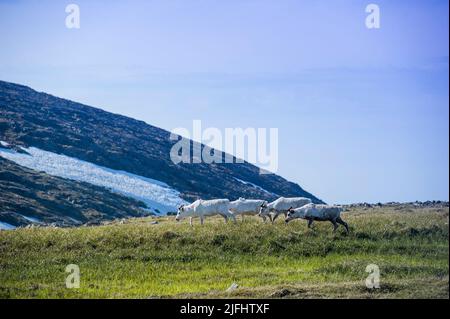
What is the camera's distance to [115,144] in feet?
432

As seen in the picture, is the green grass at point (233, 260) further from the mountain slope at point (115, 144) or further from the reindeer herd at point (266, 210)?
the mountain slope at point (115, 144)

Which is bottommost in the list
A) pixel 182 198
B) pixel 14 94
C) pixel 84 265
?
pixel 182 198

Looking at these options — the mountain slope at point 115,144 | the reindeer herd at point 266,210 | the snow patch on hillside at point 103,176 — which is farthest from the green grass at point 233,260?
the mountain slope at point 115,144

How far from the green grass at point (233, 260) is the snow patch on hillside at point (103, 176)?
61130 millimetres

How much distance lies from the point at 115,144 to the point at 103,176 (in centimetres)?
2978

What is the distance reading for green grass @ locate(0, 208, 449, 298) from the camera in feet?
62.7

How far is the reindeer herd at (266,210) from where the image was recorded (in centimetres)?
2964

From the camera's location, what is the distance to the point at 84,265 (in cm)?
2427

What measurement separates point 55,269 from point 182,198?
75.6 metres

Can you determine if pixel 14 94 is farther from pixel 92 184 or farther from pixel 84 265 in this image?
pixel 84 265

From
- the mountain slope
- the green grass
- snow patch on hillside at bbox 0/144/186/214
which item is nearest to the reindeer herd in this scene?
the green grass

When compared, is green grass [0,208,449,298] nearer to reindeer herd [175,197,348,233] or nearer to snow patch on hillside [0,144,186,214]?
reindeer herd [175,197,348,233]
